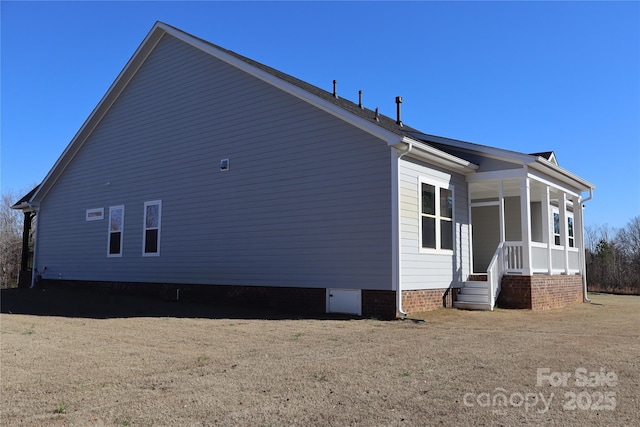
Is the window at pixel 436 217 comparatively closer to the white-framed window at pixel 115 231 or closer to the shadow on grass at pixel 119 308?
the shadow on grass at pixel 119 308

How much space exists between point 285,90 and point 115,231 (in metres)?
7.78

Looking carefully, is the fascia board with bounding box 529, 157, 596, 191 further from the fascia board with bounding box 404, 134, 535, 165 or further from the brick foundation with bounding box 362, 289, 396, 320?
the brick foundation with bounding box 362, 289, 396, 320

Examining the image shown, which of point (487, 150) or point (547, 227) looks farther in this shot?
point (547, 227)

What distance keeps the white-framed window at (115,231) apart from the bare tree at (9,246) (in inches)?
778

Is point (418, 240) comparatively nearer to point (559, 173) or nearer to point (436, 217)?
point (436, 217)

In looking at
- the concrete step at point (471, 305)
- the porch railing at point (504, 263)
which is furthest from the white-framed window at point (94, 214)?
the porch railing at point (504, 263)

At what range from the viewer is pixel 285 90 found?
1366 centimetres

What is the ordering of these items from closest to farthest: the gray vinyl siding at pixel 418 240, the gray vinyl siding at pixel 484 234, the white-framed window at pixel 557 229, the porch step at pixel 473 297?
the gray vinyl siding at pixel 418 240, the porch step at pixel 473 297, the gray vinyl siding at pixel 484 234, the white-framed window at pixel 557 229

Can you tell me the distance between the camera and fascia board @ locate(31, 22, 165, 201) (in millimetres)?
16984

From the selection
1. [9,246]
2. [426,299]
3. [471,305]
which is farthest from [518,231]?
[9,246]

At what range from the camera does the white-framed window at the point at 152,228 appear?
642 inches

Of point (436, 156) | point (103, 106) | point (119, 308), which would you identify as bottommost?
point (119, 308)

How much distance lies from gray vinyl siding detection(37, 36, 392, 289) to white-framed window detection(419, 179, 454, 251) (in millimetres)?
1372

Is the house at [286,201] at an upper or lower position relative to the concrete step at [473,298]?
upper
